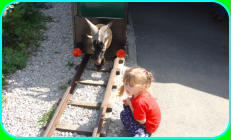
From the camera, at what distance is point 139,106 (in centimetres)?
406

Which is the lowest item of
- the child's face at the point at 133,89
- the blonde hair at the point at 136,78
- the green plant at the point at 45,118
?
the green plant at the point at 45,118

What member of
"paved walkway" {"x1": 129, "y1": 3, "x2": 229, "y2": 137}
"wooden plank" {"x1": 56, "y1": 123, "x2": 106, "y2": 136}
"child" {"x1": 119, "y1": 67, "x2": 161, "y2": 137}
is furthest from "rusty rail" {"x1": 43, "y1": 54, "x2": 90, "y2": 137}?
"paved walkway" {"x1": 129, "y1": 3, "x2": 229, "y2": 137}

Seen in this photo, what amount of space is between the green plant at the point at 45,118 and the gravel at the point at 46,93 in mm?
77

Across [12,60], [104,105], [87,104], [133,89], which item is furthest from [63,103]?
[12,60]

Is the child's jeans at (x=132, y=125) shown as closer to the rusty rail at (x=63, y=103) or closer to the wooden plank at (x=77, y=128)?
the wooden plank at (x=77, y=128)

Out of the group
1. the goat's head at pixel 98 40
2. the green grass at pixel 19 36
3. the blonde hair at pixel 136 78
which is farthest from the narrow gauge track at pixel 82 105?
the green grass at pixel 19 36

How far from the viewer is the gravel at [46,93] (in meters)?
4.95

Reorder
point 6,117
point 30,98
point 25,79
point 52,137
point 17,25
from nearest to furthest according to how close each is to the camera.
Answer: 1. point 52,137
2. point 6,117
3. point 30,98
4. point 25,79
5. point 17,25

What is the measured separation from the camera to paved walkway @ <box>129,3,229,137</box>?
17.5 feet

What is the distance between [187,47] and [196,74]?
175 centimetres

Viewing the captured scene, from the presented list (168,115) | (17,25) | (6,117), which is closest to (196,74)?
(168,115)

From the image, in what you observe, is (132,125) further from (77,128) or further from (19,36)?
(19,36)

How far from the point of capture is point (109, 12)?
23.1 feet

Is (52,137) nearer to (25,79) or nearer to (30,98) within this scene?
(30,98)
